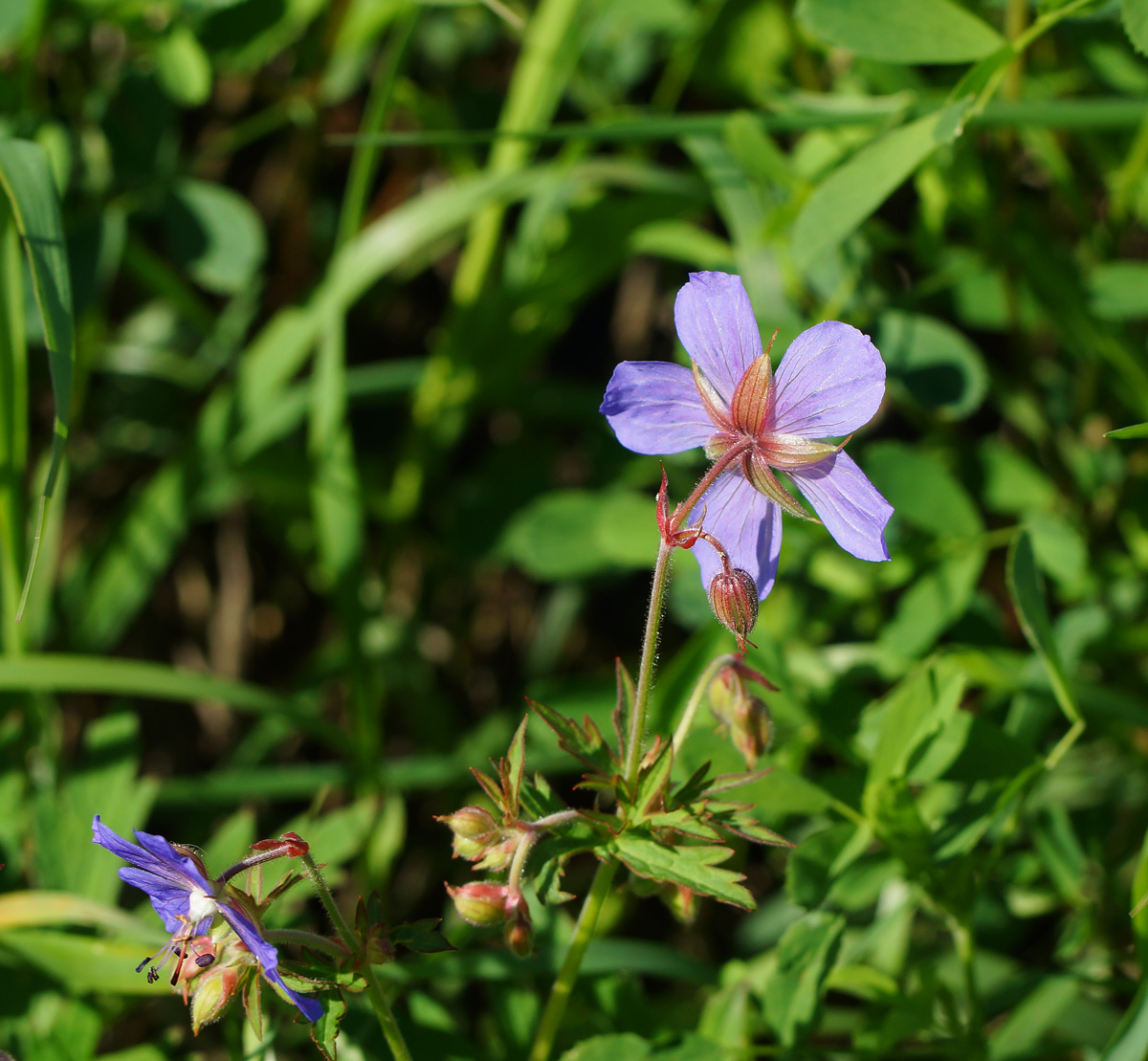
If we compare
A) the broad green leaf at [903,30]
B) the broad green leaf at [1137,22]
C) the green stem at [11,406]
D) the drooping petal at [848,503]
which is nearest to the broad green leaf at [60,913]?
the green stem at [11,406]

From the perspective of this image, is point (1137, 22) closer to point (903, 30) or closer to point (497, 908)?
point (903, 30)

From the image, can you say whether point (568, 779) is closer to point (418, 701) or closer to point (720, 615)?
point (418, 701)

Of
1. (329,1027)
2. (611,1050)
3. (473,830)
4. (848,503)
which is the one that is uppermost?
(848,503)

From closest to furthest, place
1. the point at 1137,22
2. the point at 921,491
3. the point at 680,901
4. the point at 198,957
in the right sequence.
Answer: the point at 198,957
the point at 680,901
the point at 1137,22
the point at 921,491

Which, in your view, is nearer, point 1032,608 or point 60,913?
point 1032,608

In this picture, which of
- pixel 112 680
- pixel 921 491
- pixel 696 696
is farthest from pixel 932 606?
pixel 112 680

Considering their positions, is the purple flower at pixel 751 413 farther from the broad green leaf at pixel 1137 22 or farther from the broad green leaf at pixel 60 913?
the broad green leaf at pixel 60 913

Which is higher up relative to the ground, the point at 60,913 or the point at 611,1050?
the point at 611,1050
